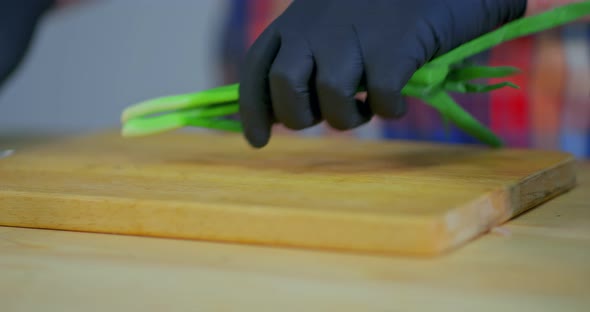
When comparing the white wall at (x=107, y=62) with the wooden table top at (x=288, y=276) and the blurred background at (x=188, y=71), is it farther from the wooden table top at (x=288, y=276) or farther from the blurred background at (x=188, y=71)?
the wooden table top at (x=288, y=276)

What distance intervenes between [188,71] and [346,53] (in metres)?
1.01

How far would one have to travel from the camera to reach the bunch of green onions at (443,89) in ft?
2.33

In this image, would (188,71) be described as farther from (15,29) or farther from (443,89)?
(443,89)

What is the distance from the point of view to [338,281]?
0.51m

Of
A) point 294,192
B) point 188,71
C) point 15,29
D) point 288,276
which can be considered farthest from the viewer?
point 188,71

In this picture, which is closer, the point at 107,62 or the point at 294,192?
the point at 294,192

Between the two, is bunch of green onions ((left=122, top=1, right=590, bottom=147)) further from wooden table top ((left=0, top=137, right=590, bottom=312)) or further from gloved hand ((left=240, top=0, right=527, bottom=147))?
wooden table top ((left=0, top=137, right=590, bottom=312))

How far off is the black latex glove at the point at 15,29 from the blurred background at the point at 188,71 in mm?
134

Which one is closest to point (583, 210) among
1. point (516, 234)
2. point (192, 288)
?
point (516, 234)

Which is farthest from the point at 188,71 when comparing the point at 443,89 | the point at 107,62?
the point at 443,89

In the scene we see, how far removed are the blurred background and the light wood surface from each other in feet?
1.33

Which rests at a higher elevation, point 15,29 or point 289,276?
point 15,29

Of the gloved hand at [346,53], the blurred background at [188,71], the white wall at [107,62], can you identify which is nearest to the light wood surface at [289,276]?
the gloved hand at [346,53]

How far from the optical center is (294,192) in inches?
25.5
